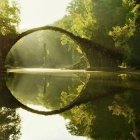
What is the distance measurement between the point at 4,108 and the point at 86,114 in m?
2.58

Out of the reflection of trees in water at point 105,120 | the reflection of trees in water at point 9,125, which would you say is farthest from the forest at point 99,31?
the reflection of trees in water at point 9,125

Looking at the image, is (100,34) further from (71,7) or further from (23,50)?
(23,50)

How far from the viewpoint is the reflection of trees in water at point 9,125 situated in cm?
700

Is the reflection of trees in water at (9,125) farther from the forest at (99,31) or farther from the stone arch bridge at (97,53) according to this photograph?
the stone arch bridge at (97,53)

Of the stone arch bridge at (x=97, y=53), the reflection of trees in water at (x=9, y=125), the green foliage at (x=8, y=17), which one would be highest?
the green foliage at (x=8, y=17)

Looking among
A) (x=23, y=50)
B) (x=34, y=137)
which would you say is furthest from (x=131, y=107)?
(x=23, y=50)

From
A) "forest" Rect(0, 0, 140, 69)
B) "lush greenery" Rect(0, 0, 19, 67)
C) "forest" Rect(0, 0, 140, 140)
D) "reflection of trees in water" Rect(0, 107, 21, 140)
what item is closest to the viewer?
"reflection of trees in water" Rect(0, 107, 21, 140)

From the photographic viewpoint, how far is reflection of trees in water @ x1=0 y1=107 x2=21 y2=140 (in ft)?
23.0

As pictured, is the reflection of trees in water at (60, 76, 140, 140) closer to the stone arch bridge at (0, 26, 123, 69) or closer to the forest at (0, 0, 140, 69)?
the forest at (0, 0, 140, 69)

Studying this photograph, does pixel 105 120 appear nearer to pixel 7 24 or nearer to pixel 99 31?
pixel 7 24

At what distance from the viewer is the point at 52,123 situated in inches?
340

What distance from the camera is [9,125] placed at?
8.24 metres

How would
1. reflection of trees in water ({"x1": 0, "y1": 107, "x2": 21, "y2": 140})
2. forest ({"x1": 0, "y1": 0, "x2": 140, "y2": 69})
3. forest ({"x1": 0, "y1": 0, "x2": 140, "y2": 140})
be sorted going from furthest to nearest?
forest ({"x1": 0, "y1": 0, "x2": 140, "y2": 69}) → forest ({"x1": 0, "y1": 0, "x2": 140, "y2": 140}) → reflection of trees in water ({"x1": 0, "y1": 107, "x2": 21, "y2": 140})

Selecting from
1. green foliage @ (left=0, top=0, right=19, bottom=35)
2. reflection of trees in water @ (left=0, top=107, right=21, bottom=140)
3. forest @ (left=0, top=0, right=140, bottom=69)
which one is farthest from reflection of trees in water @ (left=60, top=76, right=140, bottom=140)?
green foliage @ (left=0, top=0, right=19, bottom=35)
